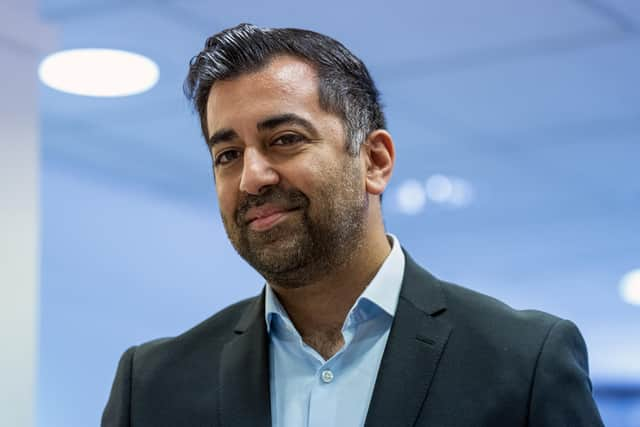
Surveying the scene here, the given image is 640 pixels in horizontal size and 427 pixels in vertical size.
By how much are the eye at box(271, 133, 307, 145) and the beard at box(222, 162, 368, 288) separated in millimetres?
55

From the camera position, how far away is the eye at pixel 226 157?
122 cm

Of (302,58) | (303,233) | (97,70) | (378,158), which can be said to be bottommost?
(303,233)

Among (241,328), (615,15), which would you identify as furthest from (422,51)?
(241,328)

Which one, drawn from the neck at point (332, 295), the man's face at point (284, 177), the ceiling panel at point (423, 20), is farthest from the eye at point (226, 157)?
the ceiling panel at point (423, 20)

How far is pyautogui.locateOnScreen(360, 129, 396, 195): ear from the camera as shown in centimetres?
128

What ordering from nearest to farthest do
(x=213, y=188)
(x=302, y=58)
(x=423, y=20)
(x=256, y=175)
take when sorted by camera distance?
(x=256, y=175) → (x=302, y=58) → (x=423, y=20) → (x=213, y=188)

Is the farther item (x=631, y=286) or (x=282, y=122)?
(x=631, y=286)

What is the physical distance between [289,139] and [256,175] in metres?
0.06

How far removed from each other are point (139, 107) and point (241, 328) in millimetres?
2667

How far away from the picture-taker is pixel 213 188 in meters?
5.58

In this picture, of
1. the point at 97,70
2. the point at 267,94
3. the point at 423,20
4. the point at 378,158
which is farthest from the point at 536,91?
the point at 267,94

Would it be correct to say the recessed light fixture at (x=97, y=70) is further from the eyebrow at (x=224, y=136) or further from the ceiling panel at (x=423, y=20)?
the eyebrow at (x=224, y=136)

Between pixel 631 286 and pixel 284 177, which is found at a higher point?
pixel 631 286

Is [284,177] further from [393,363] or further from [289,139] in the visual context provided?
[393,363]
